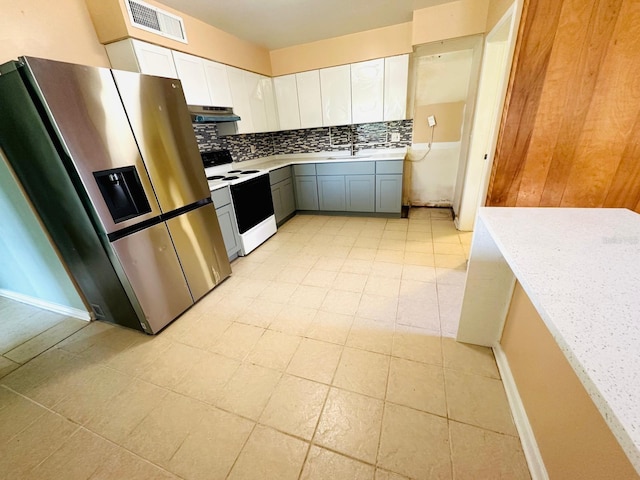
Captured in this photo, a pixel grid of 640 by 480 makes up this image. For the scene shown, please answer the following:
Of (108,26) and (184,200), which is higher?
(108,26)

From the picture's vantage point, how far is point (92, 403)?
1.40 meters

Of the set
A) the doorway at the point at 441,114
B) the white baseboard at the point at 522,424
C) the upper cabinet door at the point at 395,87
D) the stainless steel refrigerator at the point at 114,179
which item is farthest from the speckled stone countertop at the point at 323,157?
the white baseboard at the point at 522,424

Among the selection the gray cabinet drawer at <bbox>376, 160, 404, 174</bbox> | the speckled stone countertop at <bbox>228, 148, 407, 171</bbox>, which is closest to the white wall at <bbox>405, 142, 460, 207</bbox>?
the speckled stone countertop at <bbox>228, 148, 407, 171</bbox>

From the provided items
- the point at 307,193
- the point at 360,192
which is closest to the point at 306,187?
the point at 307,193

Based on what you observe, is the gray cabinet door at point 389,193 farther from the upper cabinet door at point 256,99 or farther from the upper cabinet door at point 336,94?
the upper cabinet door at point 256,99

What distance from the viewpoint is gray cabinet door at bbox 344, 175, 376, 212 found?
3.62 meters

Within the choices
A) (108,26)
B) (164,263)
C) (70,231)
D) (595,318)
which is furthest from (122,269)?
(595,318)

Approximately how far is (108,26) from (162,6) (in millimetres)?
536

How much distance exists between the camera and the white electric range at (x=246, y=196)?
278 centimetres

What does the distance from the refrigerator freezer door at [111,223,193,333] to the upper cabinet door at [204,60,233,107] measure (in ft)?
6.00

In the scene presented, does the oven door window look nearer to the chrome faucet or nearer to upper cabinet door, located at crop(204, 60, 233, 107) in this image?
upper cabinet door, located at crop(204, 60, 233, 107)

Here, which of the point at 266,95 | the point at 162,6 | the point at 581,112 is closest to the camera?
the point at 581,112

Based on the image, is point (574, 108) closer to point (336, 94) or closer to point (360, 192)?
point (360, 192)

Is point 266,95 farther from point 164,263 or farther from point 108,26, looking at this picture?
point 164,263
